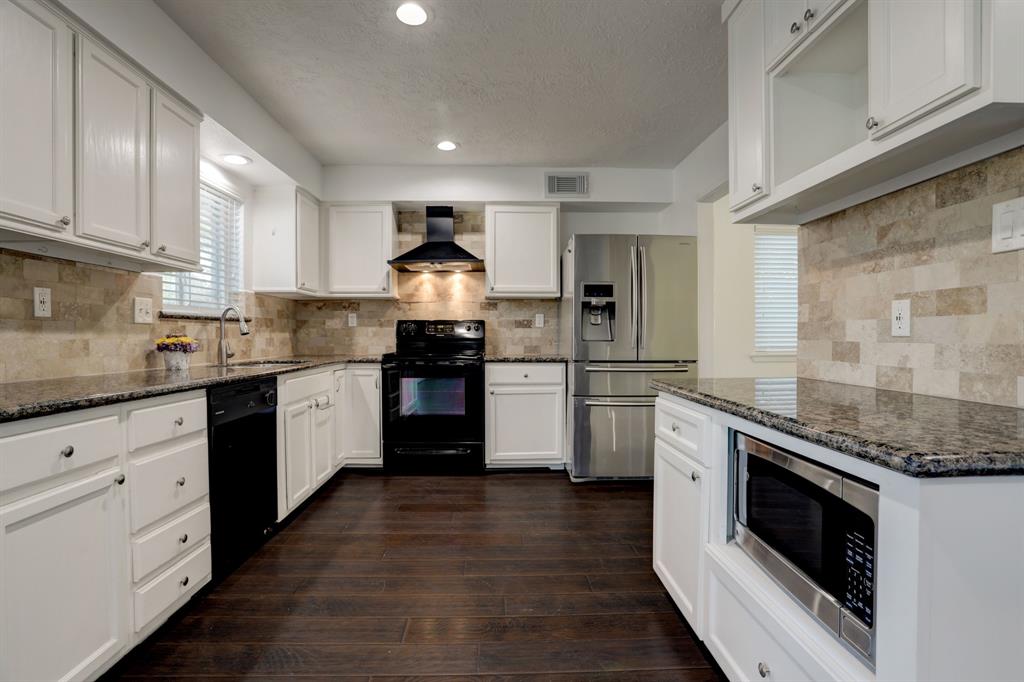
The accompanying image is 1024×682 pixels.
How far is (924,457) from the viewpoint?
0.70 m

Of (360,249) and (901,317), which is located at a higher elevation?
(360,249)

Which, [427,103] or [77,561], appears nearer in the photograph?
[77,561]

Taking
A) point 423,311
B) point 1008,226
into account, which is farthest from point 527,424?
point 1008,226

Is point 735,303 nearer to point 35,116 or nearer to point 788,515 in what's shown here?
point 788,515

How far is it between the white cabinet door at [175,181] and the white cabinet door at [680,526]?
2.33 meters

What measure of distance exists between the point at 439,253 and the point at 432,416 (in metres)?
1.32

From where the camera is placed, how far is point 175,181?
200 cm

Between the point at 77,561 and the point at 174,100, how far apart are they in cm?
189

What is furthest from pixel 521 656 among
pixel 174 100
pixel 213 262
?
pixel 213 262

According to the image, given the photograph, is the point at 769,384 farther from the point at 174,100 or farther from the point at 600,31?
the point at 174,100

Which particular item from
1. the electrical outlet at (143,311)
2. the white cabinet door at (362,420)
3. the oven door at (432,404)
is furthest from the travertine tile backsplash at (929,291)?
the electrical outlet at (143,311)

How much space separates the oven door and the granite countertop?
2126 millimetres

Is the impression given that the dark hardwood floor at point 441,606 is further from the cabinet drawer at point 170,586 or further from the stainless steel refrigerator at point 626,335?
the stainless steel refrigerator at point 626,335

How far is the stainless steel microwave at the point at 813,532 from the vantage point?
0.85 meters
